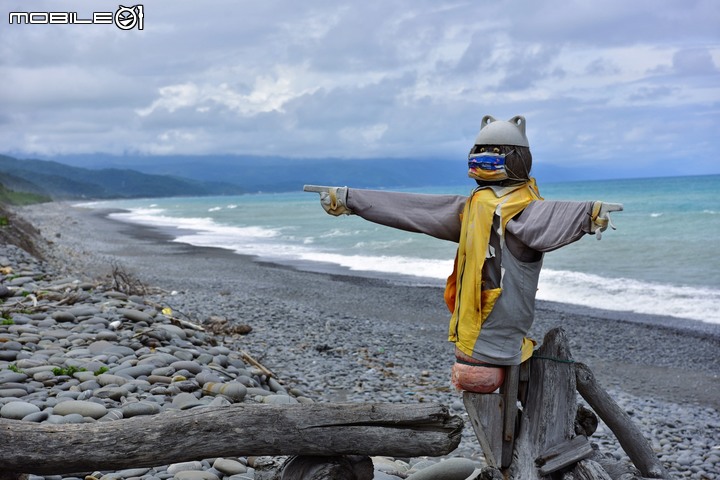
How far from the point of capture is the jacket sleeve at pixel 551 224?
4094 mm

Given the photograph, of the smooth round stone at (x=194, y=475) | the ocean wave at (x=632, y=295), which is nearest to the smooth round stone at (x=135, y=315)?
the smooth round stone at (x=194, y=475)

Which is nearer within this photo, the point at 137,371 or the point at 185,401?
the point at 185,401

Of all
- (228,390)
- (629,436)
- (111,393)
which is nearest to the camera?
(629,436)

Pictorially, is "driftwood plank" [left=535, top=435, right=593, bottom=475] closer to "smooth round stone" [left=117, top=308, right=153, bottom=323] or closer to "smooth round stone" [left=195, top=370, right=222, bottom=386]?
"smooth round stone" [left=195, top=370, right=222, bottom=386]

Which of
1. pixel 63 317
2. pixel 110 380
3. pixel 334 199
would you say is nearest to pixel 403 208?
pixel 334 199

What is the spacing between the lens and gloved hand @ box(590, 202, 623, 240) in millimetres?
3936

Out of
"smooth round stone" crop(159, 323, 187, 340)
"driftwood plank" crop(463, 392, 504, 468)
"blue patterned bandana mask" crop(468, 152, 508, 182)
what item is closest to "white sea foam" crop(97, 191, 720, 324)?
"smooth round stone" crop(159, 323, 187, 340)

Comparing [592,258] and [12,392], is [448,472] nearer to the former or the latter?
[12,392]

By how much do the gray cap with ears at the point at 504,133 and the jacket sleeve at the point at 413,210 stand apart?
1.37 feet

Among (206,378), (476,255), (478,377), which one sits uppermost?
(476,255)

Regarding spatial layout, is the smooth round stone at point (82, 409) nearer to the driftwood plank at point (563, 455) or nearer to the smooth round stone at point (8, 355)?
the smooth round stone at point (8, 355)

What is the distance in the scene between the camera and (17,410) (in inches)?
231

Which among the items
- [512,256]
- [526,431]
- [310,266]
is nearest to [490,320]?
[512,256]

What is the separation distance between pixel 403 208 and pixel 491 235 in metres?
0.66
